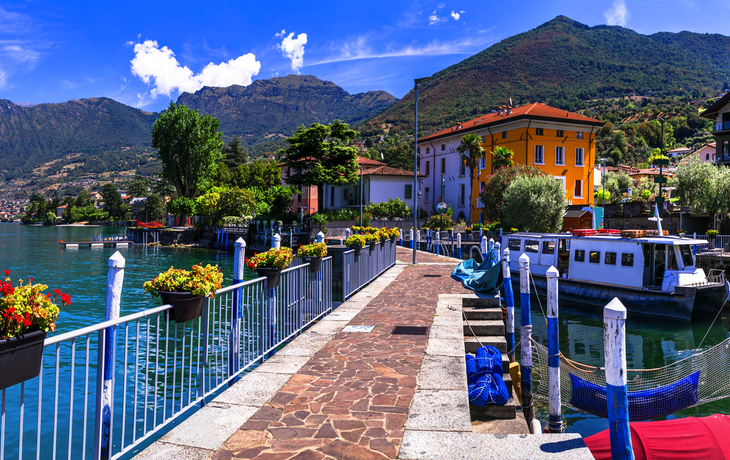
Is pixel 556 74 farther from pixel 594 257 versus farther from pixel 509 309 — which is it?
pixel 509 309

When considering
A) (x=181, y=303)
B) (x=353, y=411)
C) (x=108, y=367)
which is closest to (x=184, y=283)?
(x=181, y=303)

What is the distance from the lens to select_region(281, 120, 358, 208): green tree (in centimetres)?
4456

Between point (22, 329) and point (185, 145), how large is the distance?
6755cm

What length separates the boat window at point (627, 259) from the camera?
1974 centimetres

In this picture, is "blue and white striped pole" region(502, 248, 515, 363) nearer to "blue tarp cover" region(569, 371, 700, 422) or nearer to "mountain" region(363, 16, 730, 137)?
"blue tarp cover" region(569, 371, 700, 422)

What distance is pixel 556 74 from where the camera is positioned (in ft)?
490

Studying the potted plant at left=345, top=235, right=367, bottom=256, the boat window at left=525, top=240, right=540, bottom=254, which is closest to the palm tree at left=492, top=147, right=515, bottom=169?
the boat window at left=525, top=240, right=540, bottom=254

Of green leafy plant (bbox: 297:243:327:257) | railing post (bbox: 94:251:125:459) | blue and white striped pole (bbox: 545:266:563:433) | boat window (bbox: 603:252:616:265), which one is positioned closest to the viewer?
railing post (bbox: 94:251:125:459)

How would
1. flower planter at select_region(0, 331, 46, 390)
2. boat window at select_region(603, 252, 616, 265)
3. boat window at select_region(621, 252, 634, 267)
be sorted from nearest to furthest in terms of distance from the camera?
flower planter at select_region(0, 331, 46, 390)
boat window at select_region(621, 252, 634, 267)
boat window at select_region(603, 252, 616, 265)

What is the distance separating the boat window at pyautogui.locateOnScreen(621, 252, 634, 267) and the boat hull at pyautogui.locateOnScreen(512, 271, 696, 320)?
0.99 meters

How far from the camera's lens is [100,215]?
14012 centimetres

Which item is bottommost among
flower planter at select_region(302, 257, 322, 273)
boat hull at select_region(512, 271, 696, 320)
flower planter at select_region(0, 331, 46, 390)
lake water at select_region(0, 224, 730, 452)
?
lake water at select_region(0, 224, 730, 452)

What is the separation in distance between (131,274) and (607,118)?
109096 millimetres

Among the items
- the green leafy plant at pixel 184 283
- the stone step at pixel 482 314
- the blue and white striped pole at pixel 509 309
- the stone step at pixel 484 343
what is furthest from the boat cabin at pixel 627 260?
the green leafy plant at pixel 184 283
